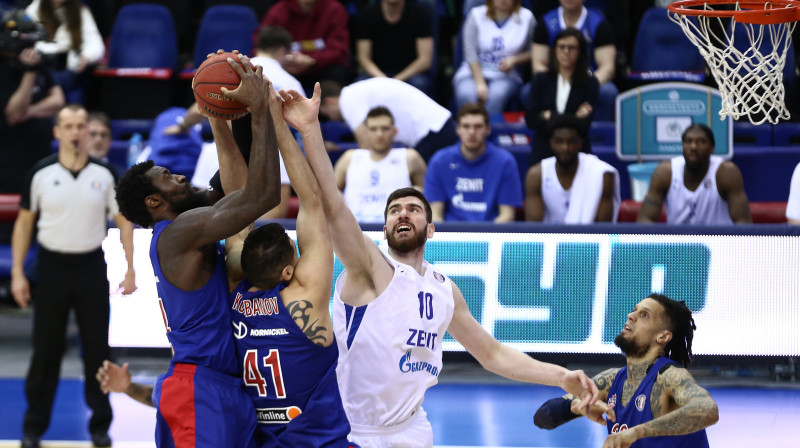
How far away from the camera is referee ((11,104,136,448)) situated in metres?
6.83

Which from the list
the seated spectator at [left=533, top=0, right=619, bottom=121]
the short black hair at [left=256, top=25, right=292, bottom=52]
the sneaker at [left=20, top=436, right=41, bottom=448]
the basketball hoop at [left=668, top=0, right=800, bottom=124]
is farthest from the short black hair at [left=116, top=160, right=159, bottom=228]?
the seated spectator at [left=533, top=0, right=619, bottom=121]

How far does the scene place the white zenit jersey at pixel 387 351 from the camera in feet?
15.1

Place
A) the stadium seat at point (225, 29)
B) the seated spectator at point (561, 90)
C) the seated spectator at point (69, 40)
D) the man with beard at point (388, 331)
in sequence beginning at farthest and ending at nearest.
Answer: the stadium seat at point (225, 29), the seated spectator at point (69, 40), the seated spectator at point (561, 90), the man with beard at point (388, 331)

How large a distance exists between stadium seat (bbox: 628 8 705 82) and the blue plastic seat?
394 cm

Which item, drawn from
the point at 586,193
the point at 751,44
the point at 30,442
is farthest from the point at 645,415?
the point at 30,442

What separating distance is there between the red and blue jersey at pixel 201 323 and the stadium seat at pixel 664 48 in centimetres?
735

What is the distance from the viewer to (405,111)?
911cm

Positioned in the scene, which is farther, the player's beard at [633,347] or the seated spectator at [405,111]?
the seated spectator at [405,111]

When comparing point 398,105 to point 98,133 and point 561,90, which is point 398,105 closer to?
point 561,90

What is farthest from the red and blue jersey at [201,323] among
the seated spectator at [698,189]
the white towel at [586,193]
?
the seated spectator at [698,189]

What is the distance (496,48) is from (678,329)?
5975 mm

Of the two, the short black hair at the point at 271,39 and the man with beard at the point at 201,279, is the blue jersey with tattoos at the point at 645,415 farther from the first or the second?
the short black hair at the point at 271,39

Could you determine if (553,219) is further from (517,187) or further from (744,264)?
(744,264)

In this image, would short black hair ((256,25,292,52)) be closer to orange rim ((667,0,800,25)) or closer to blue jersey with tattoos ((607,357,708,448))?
orange rim ((667,0,800,25))
